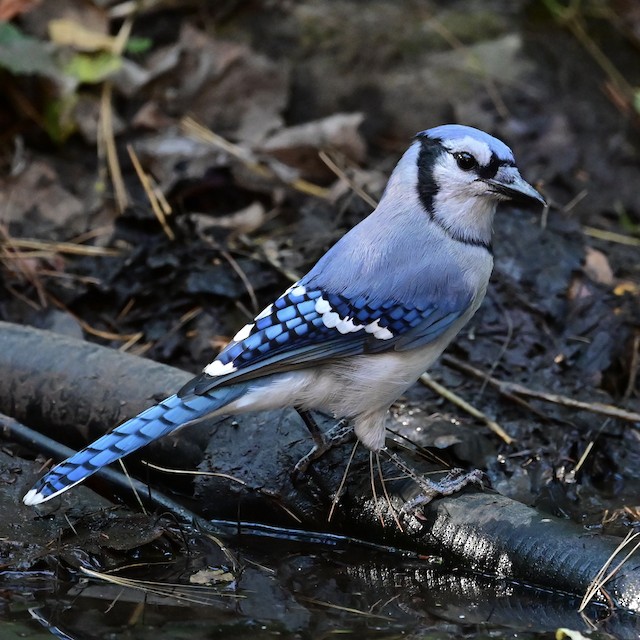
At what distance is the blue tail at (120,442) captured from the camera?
2.98 m

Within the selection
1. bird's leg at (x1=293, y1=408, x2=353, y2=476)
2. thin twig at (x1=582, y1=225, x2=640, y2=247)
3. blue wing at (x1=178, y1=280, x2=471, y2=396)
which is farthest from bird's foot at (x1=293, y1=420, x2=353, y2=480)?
thin twig at (x1=582, y1=225, x2=640, y2=247)

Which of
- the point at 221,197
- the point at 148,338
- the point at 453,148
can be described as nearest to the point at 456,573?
the point at 453,148

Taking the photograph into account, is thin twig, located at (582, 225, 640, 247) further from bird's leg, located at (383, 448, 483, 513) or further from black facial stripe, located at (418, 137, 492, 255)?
bird's leg, located at (383, 448, 483, 513)

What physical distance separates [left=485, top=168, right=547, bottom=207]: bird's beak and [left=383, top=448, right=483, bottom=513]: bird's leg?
0.87 m

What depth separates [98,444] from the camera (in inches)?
119

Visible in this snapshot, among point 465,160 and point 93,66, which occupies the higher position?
point 465,160

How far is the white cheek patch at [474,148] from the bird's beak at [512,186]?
0.20ft

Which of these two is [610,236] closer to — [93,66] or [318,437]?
[318,437]

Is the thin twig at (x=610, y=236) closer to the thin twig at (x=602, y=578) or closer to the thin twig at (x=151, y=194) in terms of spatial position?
the thin twig at (x=151, y=194)

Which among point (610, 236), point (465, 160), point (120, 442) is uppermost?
point (465, 160)

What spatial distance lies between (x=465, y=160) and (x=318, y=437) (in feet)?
3.27

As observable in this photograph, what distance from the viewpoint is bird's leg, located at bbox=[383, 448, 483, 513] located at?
330cm

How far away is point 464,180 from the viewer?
3.47 m

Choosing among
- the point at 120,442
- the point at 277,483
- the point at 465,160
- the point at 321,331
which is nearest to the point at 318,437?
the point at 277,483
